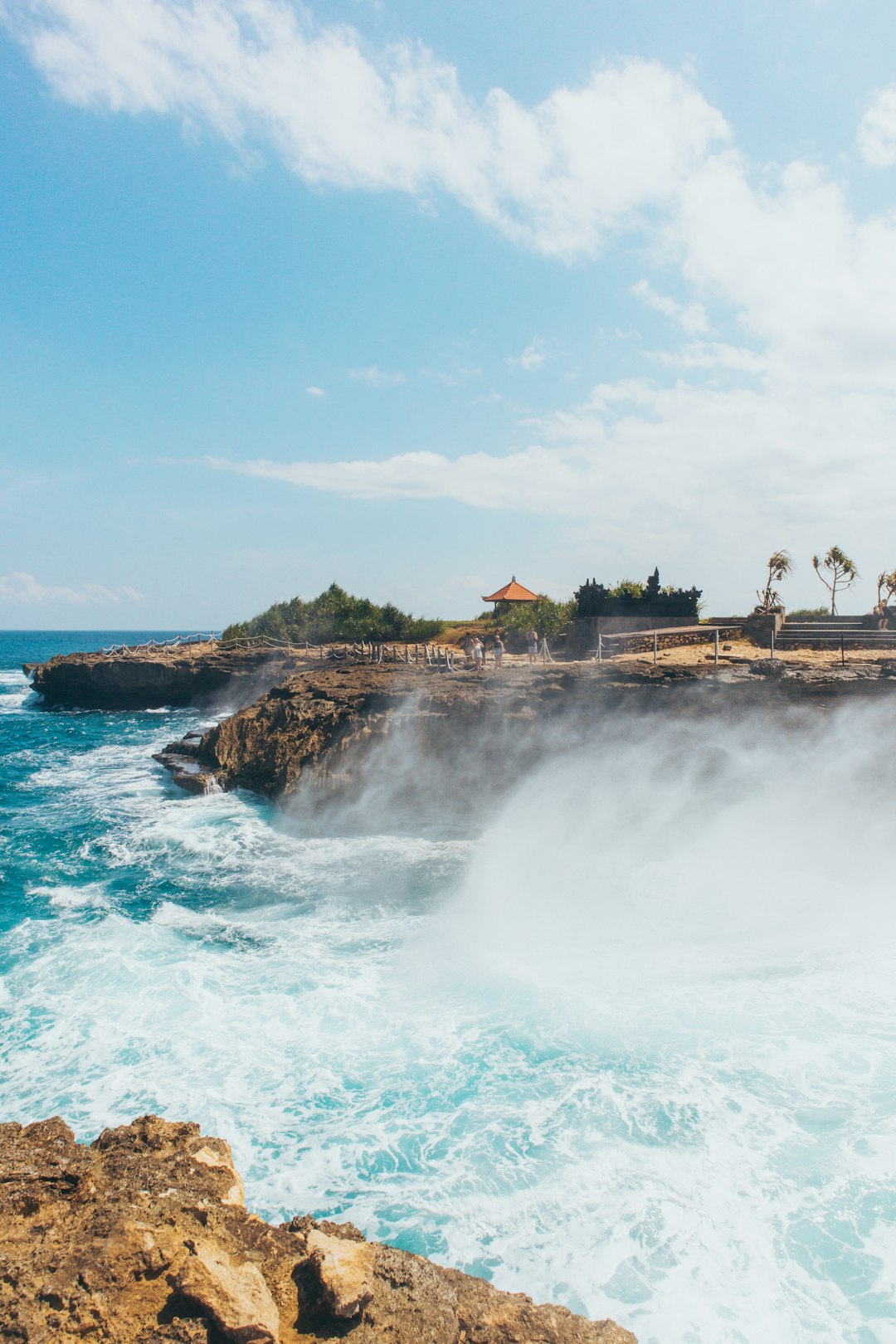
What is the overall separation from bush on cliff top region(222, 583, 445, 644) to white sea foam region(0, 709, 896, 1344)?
35609 millimetres

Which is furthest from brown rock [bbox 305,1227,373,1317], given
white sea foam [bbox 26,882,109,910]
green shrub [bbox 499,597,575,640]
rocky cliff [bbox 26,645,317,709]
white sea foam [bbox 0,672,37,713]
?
white sea foam [bbox 0,672,37,713]

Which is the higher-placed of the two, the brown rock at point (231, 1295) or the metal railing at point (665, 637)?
the metal railing at point (665, 637)

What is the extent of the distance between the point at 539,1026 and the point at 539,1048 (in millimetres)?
530

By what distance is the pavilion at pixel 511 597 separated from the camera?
172 ft

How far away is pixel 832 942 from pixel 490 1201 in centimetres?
945

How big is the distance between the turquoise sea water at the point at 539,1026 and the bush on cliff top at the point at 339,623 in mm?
33824

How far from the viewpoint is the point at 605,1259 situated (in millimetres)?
6457

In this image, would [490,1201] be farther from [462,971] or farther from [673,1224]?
[462,971]

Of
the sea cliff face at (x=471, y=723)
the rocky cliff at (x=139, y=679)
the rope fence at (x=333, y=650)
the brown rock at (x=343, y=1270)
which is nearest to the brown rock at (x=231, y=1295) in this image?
the brown rock at (x=343, y=1270)

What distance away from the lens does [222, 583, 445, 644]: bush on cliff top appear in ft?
178

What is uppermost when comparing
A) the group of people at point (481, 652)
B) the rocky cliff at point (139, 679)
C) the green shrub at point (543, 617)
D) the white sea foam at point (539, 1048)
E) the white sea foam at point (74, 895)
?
the green shrub at point (543, 617)

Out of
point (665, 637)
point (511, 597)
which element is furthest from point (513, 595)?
point (665, 637)

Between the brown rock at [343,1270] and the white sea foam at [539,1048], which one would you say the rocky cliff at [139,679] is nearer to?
the white sea foam at [539,1048]

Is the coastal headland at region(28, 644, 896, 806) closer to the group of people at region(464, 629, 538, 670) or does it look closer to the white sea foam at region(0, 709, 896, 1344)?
the group of people at region(464, 629, 538, 670)
